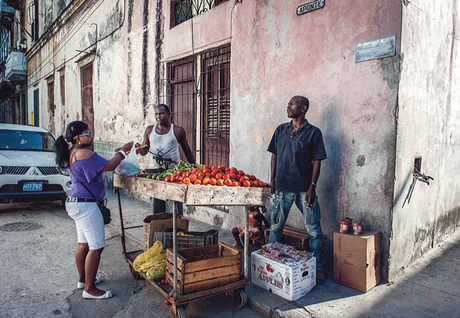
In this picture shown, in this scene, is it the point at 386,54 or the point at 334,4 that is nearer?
the point at 386,54

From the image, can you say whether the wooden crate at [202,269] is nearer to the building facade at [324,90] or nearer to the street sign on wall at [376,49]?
the building facade at [324,90]

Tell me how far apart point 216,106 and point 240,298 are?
3.80 meters

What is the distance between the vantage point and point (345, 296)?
3.38 m

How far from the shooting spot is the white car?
6488 millimetres

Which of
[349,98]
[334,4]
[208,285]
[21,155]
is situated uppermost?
[334,4]

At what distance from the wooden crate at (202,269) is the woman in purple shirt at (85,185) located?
0.76 m

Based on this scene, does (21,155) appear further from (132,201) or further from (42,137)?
(132,201)

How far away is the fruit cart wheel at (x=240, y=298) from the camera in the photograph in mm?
3250

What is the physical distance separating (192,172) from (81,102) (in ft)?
34.1

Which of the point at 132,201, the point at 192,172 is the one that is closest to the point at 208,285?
the point at 192,172

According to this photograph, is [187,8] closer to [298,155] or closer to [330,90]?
[330,90]

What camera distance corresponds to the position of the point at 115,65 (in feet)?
30.7

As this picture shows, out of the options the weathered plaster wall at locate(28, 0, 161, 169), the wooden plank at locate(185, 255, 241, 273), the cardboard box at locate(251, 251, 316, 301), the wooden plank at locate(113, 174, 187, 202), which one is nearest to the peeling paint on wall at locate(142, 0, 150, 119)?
the weathered plaster wall at locate(28, 0, 161, 169)

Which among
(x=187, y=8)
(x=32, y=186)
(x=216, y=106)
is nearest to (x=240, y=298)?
(x=216, y=106)
